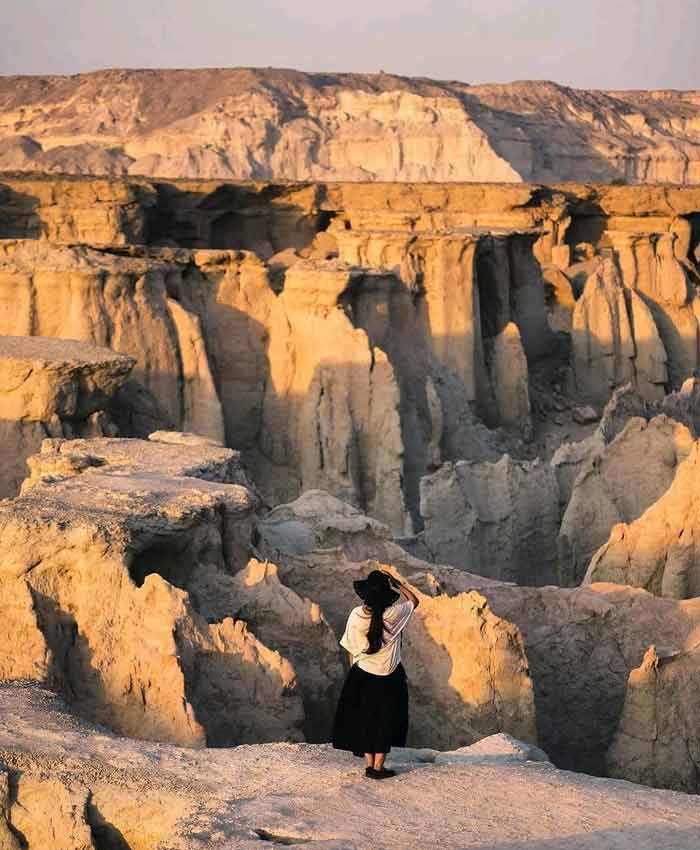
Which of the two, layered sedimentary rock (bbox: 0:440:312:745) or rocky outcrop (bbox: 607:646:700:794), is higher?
layered sedimentary rock (bbox: 0:440:312:745)

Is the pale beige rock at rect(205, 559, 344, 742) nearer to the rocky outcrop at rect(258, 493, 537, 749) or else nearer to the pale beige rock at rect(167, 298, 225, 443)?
the rocky outcrop at rect(258, 493, 537, 749)

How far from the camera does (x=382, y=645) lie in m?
7.25

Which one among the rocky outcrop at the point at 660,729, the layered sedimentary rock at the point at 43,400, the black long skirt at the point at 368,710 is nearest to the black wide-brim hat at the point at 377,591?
the black long skirt at the point at 368,710

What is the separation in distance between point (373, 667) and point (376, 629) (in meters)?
0.18

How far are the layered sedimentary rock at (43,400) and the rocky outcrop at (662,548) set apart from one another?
470 cm

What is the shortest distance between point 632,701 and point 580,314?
20.0 m

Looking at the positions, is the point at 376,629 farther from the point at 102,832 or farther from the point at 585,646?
the point at 585,646

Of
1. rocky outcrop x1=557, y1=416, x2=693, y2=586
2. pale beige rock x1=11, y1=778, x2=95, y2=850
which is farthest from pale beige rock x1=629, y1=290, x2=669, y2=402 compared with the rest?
pale beige rock x1=11, y1=778, x2=95, y2=850

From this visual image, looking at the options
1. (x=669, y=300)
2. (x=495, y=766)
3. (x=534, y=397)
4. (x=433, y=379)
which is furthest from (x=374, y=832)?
(x=669, y=300)

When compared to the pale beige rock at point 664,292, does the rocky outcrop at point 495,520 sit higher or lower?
lower

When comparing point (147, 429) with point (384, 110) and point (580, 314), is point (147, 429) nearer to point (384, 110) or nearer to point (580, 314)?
point (580, 314)

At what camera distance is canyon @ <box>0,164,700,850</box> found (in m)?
6.85

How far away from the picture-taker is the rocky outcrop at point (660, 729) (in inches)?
342

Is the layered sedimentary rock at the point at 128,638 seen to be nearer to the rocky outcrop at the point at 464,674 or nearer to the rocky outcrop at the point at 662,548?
the rocky outcrop at the point at 464,674
